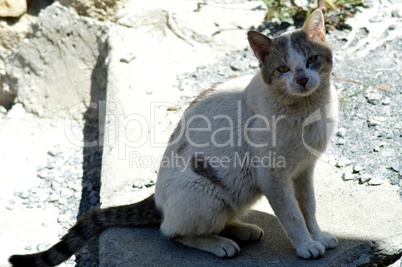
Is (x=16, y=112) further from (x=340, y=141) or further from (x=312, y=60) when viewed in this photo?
(x=312, y=60)

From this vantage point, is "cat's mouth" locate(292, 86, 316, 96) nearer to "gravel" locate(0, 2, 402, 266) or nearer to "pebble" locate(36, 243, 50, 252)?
"gravel" locate(0, 2, 402, 266)

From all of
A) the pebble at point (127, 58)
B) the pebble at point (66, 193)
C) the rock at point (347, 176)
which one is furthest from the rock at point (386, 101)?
the pebble at point (66, 193)

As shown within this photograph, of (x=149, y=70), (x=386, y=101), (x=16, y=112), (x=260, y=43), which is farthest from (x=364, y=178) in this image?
(x=16, y=112)

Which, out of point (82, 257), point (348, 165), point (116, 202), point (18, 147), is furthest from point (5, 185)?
point (348, 165)

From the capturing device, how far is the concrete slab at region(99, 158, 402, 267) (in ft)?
10.1

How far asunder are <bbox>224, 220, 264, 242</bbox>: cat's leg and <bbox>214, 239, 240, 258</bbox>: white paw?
156 millimetres

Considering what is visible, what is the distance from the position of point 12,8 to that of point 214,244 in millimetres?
3610

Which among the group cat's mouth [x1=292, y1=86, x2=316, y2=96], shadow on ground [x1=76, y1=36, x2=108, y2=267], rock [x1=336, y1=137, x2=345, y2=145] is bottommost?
shadow on ground [x1=76, y1=36, x2=108, y2=267]

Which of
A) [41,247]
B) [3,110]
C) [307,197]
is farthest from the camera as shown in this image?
[3,110]

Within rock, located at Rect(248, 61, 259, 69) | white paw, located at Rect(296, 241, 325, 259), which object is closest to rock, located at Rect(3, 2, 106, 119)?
rock, located at Rect(248, 61, 259, 69)

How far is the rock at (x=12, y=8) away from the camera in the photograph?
18.4ft

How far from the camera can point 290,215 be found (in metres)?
2.99

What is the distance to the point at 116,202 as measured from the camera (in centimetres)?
372

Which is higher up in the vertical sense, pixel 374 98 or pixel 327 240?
pixel 374 98
